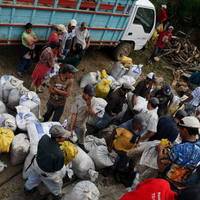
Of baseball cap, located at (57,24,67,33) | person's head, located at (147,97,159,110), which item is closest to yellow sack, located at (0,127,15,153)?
person's head, located at (147,97,159,110)

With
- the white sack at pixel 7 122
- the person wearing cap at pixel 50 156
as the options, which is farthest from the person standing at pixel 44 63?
the person wearing cap at pixel 50 156

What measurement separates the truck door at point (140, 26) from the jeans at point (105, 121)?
3.43 metres

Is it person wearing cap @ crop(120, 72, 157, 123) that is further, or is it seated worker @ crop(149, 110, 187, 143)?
person wearing cap @ crop(120, 72, 157, 123)

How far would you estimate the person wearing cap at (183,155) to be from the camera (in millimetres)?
2639

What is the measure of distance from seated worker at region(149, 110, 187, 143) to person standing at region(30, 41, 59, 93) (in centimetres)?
258

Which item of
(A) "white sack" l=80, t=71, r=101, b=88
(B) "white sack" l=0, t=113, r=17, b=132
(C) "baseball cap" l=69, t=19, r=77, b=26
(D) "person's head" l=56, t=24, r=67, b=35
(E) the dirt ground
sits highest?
(C) "baseball cap" l=69, t=19, r=77, b=26

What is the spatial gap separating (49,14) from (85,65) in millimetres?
2235

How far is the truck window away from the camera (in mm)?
6675

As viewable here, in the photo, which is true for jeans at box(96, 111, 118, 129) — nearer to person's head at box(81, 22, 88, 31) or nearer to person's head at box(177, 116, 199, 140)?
person's head at box(177, 116, 199, 140)

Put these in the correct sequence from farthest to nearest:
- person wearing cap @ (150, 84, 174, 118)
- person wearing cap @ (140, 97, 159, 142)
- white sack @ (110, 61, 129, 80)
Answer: white sack @ (110, 61, 129, 80) → person wearing cap @ (150, 84, 174, 118) → person wearing cap @ (140, 97, 159, 142)

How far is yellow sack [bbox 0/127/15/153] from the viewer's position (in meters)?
3.21

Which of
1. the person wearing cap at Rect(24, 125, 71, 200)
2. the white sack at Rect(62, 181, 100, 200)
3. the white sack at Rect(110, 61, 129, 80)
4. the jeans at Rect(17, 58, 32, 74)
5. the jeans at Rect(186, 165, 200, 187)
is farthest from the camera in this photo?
the white sack at Rect(110, 61, 129, 80)

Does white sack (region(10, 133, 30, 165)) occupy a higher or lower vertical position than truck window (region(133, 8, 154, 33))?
lower

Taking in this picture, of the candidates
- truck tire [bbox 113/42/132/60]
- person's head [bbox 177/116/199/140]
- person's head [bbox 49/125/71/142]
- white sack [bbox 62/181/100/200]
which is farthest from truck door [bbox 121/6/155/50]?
white sack [bbox 62/181/100/200]
